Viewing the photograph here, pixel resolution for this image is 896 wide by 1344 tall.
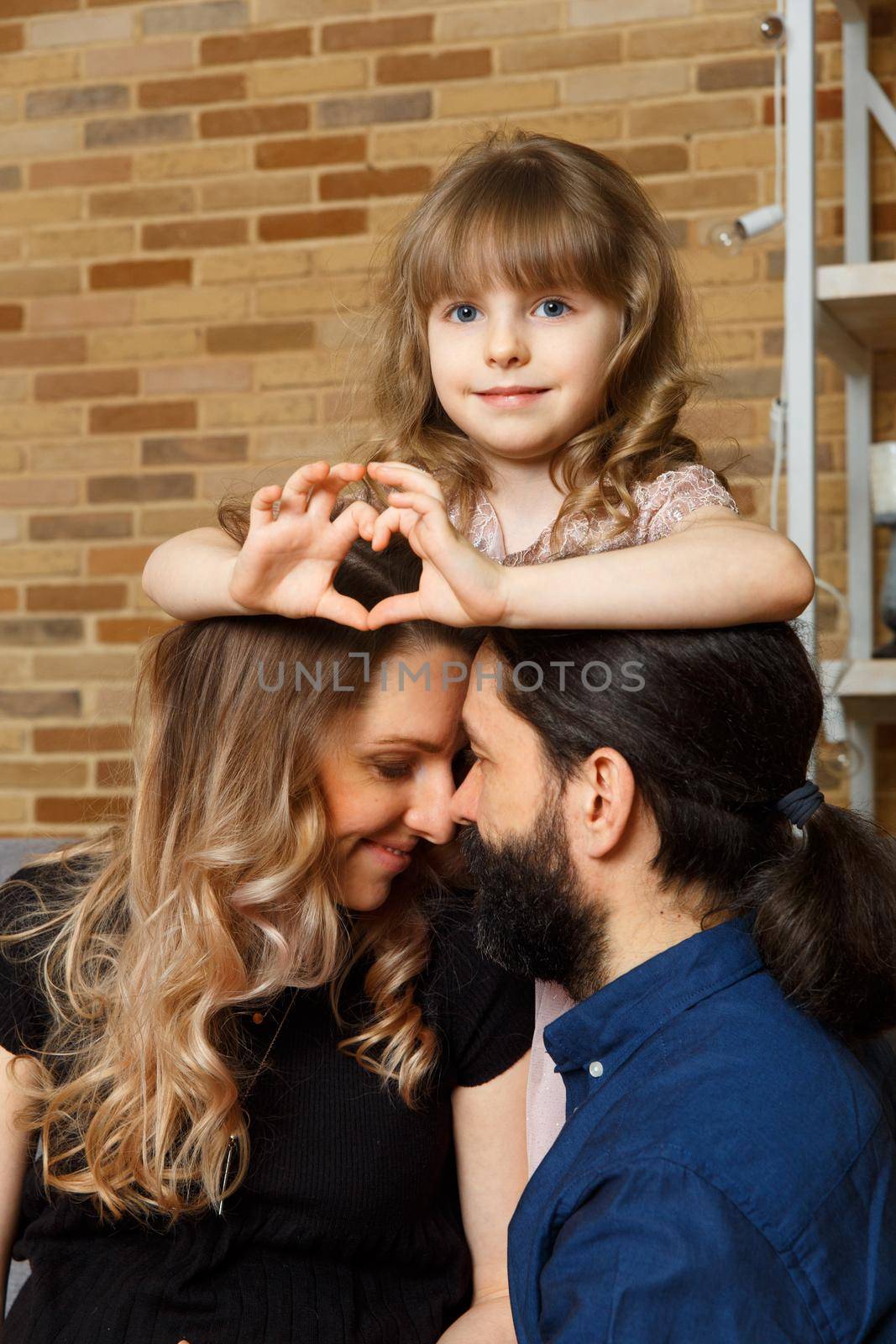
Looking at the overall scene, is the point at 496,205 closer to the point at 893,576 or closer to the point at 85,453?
the point at 893,576

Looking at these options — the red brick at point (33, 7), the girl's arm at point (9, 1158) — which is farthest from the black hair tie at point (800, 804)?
the red brick at point (33, 7)

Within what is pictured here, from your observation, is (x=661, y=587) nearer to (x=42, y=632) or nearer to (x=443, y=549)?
(x=443, y=549)

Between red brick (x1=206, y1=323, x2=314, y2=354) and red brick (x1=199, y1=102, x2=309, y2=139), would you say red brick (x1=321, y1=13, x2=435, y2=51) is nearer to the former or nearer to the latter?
red brick (x1=199, y1=102, x2=309, y2=139)

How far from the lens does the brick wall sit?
279 centimetres

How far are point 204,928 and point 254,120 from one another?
2.16m

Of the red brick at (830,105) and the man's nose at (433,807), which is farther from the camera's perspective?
the red brick at (830,105)

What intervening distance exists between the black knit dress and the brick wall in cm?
140

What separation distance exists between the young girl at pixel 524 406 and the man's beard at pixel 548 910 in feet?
0.66

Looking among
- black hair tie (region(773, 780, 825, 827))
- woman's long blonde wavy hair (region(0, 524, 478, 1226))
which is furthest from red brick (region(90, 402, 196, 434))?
black hair tie (region(773, 780, 825, 827))

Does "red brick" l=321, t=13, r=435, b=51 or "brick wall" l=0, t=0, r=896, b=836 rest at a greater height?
"red brick" l=321, t=13, r=435, b=51

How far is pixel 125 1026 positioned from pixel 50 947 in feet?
0.41

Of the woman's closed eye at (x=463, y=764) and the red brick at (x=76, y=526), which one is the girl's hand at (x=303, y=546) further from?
the red brick at (x=76, y=526)

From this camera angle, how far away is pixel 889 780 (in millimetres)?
2662

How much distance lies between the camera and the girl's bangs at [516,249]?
1.59 metres
